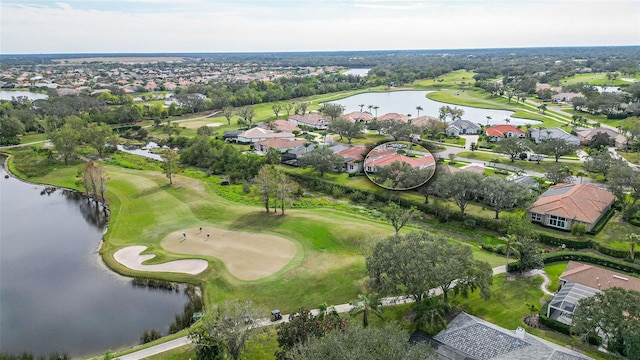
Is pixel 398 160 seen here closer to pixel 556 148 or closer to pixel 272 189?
pixel 272 189

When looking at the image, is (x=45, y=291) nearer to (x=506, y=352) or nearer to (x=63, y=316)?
(x=63, y=316)

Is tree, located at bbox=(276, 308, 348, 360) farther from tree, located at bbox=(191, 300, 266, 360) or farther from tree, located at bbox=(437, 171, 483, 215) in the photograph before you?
tree, located at bbox=(437, 171, 483, 215)

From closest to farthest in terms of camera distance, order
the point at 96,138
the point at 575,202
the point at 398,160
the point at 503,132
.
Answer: the point at 575,202
the point at 398,160
the point at 96,138
the point at 503,132

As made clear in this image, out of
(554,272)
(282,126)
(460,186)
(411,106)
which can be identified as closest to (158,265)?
(460,186)

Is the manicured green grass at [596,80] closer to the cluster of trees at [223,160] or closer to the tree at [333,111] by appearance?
the tree at [333,111]

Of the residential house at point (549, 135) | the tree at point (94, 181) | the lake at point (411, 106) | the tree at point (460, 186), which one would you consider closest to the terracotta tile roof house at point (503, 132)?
the residential house at point (549, 135)

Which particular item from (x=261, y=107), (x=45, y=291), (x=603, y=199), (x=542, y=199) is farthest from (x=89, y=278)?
(x=261, y=107)
